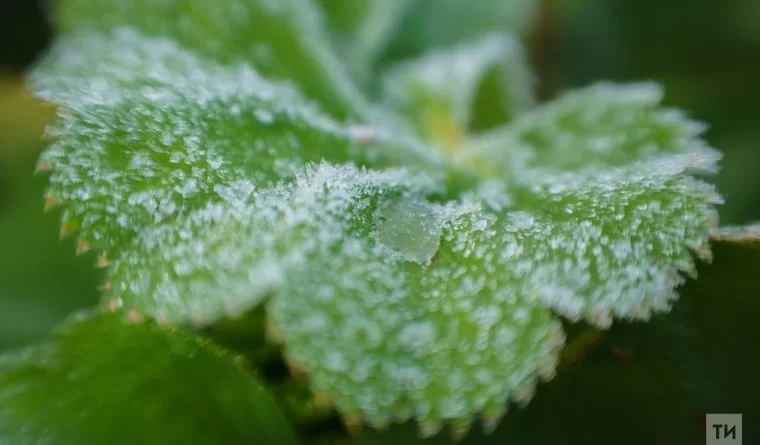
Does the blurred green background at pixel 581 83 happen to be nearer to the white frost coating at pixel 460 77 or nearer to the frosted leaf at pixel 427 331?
the white frost coating at pixel 460 77

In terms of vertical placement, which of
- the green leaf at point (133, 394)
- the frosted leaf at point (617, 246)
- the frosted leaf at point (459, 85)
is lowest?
the green leaf at point (133, 394)

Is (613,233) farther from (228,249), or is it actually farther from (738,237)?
(228,249)

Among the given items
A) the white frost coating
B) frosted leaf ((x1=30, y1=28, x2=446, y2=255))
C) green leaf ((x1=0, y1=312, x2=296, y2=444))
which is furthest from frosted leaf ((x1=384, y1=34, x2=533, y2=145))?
green leaf ((x1=0, y1=312, x2=296, y2=444))

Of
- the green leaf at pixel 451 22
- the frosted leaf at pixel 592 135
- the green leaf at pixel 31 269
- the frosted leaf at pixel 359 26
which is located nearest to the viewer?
the frosted leaf at pixel 592 135

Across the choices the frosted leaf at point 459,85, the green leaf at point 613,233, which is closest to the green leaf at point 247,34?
the frosted leaf at point 459,85

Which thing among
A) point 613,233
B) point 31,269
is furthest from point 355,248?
point 31,269

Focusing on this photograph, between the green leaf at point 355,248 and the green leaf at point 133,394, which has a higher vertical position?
the green leaf at point 355,248

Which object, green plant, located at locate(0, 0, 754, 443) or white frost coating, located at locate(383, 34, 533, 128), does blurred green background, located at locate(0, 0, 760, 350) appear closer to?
white frost coating, located at locate(383, 34, 533, 128)
